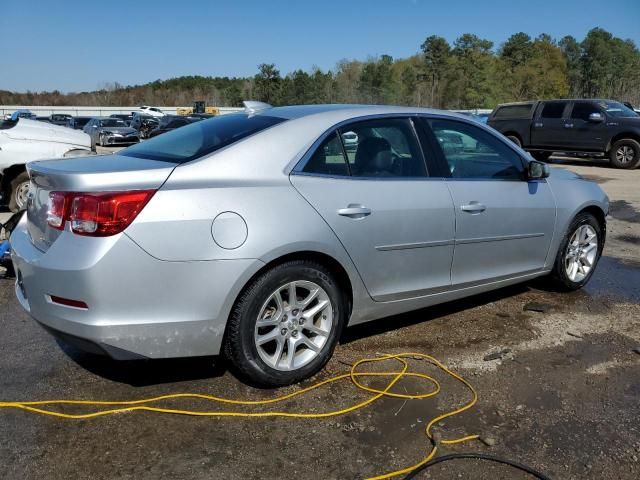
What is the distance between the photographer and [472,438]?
277 centimetres

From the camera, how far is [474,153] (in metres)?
4.21

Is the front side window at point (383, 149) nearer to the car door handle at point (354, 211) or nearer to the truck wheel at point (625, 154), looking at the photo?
the car door handle at point (354, 211)

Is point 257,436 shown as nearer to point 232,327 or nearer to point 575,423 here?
point 232,327

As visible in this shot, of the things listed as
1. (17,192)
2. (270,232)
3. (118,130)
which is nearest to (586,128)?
(17,192)

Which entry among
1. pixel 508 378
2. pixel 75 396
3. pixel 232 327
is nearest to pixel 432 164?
pixel 508 378

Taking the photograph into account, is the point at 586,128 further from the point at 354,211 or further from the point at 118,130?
the point at 118,130

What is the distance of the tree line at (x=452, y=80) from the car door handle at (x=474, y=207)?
45840mm

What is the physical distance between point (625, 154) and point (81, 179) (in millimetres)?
16452

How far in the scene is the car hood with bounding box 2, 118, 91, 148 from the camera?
8.48 meters

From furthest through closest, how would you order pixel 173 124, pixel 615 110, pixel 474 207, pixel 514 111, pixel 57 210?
pixel 173 124 → pixel 514 111 → pixel 615 110 → pixel 474 207 → pixel 57 210

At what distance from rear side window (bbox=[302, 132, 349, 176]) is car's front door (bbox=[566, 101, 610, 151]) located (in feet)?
48.9

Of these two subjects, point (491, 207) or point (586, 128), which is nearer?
point (491, 207)

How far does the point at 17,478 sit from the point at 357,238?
78.9 inches

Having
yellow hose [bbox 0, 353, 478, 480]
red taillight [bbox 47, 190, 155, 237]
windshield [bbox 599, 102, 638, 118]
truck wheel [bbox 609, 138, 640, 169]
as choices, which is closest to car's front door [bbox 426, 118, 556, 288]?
yellow hose [bbox 0, 353, 478, 480]
